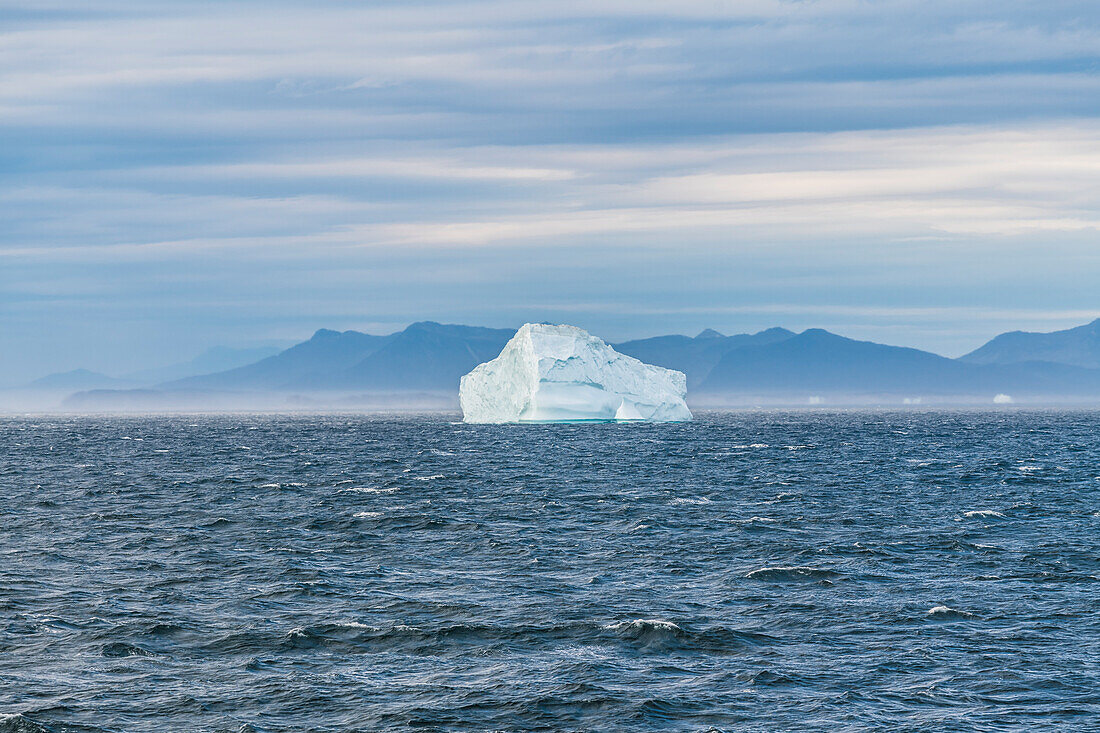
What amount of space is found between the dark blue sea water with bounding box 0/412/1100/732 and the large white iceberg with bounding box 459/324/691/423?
93.3m

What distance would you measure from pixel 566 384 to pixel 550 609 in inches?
5228

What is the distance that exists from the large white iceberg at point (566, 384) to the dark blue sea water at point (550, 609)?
9327 cm

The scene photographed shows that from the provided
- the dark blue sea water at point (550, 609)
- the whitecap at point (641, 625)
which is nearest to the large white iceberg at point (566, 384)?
the dark blue sea water at point (550, 609)

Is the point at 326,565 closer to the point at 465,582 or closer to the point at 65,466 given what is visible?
the point at 465,582

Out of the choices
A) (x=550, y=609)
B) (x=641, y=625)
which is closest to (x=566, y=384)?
(x=550, y=609)

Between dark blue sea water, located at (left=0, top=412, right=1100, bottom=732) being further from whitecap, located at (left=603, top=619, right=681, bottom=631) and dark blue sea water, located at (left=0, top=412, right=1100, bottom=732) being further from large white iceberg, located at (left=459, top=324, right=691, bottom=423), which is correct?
large white iceberg, located at (left=459, top=324, right=691, bottom=423)

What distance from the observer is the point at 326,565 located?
131 feet

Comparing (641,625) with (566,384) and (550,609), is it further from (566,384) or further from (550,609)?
(566,384)

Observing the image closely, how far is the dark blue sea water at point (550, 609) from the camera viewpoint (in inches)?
911

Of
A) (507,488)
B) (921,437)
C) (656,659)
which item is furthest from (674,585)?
(921,437)

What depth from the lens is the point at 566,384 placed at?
164750 millimetres

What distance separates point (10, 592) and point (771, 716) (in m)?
22.8

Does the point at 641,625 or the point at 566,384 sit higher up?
the point at 566,384

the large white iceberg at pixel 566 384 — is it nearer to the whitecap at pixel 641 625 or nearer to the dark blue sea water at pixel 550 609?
the dark blue sea water at pixel 550 609
